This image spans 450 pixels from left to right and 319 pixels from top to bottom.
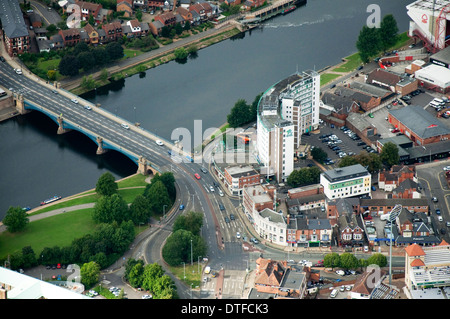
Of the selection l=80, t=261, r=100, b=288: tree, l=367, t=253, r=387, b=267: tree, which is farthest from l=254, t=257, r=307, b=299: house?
l=80, t=261, r=100, b=288: tree

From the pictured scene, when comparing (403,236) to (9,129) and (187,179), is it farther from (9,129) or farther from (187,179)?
(9,129)

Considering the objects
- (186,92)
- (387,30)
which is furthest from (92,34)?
(387,30)

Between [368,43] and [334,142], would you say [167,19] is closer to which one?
[368,43]

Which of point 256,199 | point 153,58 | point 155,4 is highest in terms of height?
point 155,4

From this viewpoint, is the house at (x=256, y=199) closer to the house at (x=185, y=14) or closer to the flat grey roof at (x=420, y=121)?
the flat grey roof at (x=420, y=121)

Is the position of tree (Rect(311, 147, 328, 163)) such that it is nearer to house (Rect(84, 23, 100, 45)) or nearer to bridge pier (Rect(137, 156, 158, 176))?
Result: bridge pier (Rect(137, 156, 158, 176))

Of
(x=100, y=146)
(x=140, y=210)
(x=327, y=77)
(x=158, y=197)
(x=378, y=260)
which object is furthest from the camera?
(x=327, y=77)

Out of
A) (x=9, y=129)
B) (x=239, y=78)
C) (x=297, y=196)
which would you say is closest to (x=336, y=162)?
(x=297, y=196)
